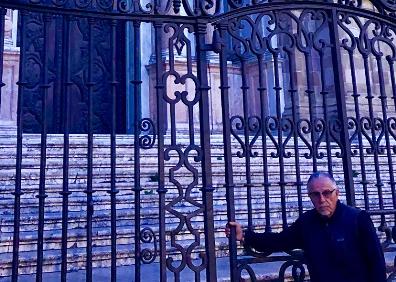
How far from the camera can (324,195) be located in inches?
120

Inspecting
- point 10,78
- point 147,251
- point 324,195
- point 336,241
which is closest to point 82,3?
point 147,251

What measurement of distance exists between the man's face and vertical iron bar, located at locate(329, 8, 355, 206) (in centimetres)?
98

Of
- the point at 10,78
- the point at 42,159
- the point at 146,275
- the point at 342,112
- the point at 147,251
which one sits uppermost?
the point at 10,78

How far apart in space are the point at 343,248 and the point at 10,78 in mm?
6352

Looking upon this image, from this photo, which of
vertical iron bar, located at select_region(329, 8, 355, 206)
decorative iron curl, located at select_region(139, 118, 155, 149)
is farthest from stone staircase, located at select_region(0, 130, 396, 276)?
decorative iron curl, located at select_region(139, 118, 155, 149)

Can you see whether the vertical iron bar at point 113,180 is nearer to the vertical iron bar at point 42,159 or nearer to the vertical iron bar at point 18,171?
the vertical iron bar at point 42,159

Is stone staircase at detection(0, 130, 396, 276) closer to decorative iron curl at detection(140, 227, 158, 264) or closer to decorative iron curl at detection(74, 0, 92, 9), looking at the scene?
decorative iron curl at detection(140, 227, 158, 264)

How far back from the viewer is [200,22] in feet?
13.1

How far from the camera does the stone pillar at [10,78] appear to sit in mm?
7429

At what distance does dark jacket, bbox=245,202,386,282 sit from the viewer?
2.94m

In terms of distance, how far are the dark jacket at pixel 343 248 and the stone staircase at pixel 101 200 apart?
38.1 inches

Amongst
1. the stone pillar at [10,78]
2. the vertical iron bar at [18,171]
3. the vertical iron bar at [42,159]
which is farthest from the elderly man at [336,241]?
the stone pillar at [10,78]

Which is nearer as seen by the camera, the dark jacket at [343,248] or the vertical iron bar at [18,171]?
the dark jacket at [343,248]

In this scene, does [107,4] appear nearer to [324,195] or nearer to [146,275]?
[324,195]
